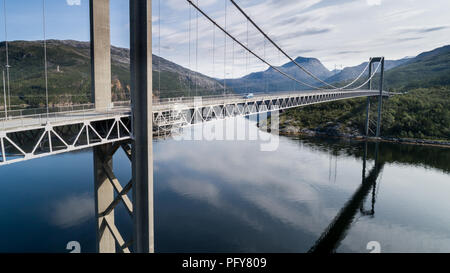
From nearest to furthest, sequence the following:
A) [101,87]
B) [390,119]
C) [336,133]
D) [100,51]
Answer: [100,51]
[101,87]
[390,119]
[336,133]

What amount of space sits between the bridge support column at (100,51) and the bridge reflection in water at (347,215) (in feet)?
41.8

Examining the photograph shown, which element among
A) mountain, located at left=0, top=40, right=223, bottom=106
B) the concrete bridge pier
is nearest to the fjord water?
the concrete bridge pier

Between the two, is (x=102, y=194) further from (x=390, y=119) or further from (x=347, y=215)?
(x=390, y=119)

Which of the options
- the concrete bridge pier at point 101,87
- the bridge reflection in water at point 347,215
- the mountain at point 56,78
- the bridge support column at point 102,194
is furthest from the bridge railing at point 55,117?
the mountain at point 56,78

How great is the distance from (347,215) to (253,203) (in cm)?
674

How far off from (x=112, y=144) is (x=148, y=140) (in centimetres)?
161

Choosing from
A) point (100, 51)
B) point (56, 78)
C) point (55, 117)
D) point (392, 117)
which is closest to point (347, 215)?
point (100, 51)

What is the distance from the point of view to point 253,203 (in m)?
20.5

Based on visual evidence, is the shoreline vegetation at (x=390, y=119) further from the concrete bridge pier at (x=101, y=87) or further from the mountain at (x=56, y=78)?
the concrete bridge pier at (x=101, y=87)
